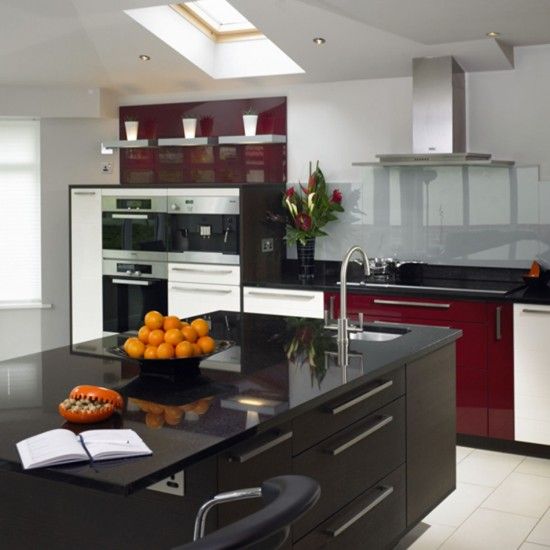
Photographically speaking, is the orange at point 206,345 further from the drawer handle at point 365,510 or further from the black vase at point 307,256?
the black vase at point 307,256

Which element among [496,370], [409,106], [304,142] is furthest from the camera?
[304,142]

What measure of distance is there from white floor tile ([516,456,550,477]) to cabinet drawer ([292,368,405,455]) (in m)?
1.86

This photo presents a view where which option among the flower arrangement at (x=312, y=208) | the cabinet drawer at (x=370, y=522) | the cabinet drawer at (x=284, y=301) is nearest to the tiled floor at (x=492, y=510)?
the cabinet drawer at (x=370, y=522)

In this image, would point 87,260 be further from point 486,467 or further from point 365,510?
point 365,510

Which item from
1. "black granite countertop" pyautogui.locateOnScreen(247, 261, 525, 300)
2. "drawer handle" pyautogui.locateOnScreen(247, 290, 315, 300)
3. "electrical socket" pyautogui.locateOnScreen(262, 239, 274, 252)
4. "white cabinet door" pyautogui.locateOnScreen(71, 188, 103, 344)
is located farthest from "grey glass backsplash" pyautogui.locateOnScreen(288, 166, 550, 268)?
"white cabinet door" pyautogui.locateOnScreen(71, 188, 103, 344)

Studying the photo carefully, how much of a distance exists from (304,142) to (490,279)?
1.76m

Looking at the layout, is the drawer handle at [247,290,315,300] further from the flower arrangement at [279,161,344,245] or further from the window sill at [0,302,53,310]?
the window sill at [0,302,53,310]

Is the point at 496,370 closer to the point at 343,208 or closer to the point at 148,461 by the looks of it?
the point at 343,208

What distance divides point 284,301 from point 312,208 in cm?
75

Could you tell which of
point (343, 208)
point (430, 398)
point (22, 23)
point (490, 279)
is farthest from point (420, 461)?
point (22, 23)

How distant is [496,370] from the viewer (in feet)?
18.5

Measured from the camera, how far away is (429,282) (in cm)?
629

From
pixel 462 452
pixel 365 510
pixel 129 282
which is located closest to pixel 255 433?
pixel 365 510

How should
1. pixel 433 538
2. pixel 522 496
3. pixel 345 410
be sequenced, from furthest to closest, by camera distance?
pixel 522 496 < pixel 433 538 < pixel 345 410
